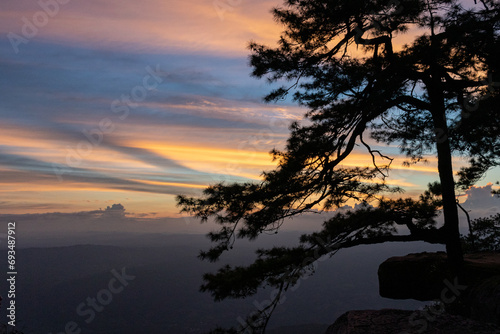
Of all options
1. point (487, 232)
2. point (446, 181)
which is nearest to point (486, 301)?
point (446, 181)

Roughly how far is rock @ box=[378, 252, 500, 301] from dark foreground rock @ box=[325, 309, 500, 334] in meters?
2.03

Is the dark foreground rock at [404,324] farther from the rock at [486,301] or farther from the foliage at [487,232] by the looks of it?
the foliage at [487,232]

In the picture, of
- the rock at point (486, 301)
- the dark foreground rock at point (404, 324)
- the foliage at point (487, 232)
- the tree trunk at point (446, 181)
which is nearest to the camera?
the dark foreground rock at point (404, 324)

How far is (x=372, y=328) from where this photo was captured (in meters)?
6.79

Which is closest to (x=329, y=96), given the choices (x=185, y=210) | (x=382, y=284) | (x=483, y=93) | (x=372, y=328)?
(x=483, y=93)

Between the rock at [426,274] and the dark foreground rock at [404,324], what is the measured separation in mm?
2027

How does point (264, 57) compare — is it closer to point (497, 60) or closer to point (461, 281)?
point (497, 60)

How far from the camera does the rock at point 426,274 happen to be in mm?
8766

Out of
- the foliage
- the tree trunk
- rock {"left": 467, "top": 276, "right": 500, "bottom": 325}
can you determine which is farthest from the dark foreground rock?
the foliage

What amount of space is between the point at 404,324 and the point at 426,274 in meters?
3.49

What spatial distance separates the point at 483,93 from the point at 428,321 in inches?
231

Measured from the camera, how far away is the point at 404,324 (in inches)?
261

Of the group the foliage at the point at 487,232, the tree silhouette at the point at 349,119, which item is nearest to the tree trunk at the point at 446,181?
the tree silhouette at the point at 349,119

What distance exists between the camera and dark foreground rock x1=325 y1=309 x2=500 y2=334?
235 inches
